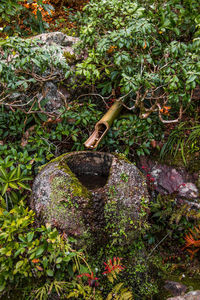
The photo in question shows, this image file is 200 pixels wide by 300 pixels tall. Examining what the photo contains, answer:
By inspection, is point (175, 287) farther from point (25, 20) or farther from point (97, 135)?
point (25, 20)

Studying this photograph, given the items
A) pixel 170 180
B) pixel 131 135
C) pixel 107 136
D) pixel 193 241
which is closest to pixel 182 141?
pixel 170 180

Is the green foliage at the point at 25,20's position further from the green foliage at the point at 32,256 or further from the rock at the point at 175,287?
the rock at the point at 175,287

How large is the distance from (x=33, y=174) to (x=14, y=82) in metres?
1.29

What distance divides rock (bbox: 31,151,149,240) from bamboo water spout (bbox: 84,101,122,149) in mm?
453

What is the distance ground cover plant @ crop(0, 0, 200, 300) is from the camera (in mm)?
2271

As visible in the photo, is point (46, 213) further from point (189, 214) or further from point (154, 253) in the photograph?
point (189, 214)

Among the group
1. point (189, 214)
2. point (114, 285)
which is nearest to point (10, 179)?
point (114, 285)

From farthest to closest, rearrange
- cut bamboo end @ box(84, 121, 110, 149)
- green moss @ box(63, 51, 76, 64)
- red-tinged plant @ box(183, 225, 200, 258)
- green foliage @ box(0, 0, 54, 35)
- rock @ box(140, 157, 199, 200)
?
green foliage @ box(0, 0, 54, 35)
green moss @ box(63, 51, 76, 64)
rock @ box(140, 157, 199, 200)
cut bamboo end @ box(84, 121, 110, 149)
red-tinged plant @ box(183, 225, 200, 258)

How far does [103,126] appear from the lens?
342cm

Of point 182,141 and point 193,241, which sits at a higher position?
point 182,141

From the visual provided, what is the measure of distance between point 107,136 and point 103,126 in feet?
0.55

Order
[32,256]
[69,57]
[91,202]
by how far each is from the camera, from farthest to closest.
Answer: [69,57] → [91,202] → [32,256]

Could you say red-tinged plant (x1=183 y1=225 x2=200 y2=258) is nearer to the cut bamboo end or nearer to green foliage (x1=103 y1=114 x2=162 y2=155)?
green foliage (x1=103 y1=114 x2=162 y2=155)

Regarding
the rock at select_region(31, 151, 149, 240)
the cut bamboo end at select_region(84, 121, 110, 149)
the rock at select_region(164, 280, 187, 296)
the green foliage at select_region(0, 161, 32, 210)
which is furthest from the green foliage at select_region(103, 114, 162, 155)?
the rock at select_region(164, 280, 187, 296)
